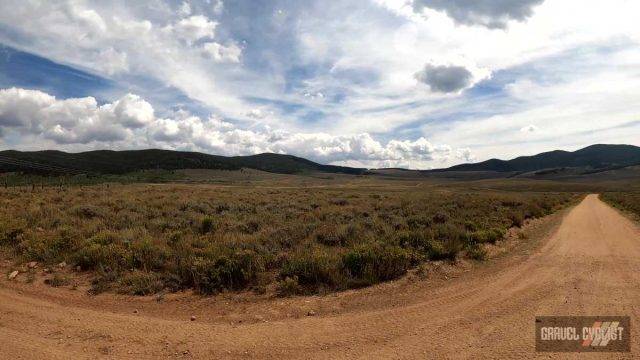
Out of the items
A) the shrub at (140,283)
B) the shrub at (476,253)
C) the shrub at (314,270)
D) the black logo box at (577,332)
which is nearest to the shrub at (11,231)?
the shrub at (140,283)

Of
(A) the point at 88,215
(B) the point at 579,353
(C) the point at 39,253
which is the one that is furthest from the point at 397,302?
(A) the point at 88,215

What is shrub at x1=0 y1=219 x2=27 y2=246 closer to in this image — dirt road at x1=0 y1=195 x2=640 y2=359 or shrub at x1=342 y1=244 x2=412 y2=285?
dirt road at x1=0 y1=195 x2=640 y2=359

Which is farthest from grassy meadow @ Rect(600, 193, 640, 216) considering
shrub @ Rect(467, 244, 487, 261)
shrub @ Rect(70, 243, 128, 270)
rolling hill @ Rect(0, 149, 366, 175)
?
rolling hill @ Rect(0, 149, 366, 175)

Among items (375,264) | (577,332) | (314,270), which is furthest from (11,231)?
(577,332)

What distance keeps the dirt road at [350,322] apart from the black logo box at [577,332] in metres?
0.14

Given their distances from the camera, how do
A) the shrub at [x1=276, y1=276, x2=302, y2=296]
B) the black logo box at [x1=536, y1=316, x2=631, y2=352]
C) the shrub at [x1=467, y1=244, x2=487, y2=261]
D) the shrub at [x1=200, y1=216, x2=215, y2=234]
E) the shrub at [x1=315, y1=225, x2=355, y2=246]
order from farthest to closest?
the shrub at [x1=200, y1=216, x2=215, y2=234], the shrub at [x1=315, y1=225, x2=355, y2=246], the shrub at [x1=467, y1=244, x2=487, y2=261], the shrub at [x1=276, y1=276, x2=302, y2=296], the black logo box at [x1=536, y1=316, x2=631, y2=352]

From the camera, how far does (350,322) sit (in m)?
6.71

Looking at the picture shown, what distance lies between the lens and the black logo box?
18.0ft

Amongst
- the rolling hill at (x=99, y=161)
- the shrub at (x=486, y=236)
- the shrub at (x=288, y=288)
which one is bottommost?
the shrub at (x=288, y=288)

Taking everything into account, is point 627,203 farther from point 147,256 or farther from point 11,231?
point 11,231

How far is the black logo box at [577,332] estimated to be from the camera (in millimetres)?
5496

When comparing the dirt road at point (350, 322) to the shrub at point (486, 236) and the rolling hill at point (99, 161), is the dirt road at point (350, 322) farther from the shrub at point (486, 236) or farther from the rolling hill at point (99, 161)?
the rolling hill at point (99, 161)

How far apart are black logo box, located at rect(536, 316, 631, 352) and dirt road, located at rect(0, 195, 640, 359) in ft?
0.47

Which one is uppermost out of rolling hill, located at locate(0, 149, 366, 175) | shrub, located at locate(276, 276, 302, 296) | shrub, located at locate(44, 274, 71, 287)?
rolling hill, located at locate(0, 149, 366, 175)
